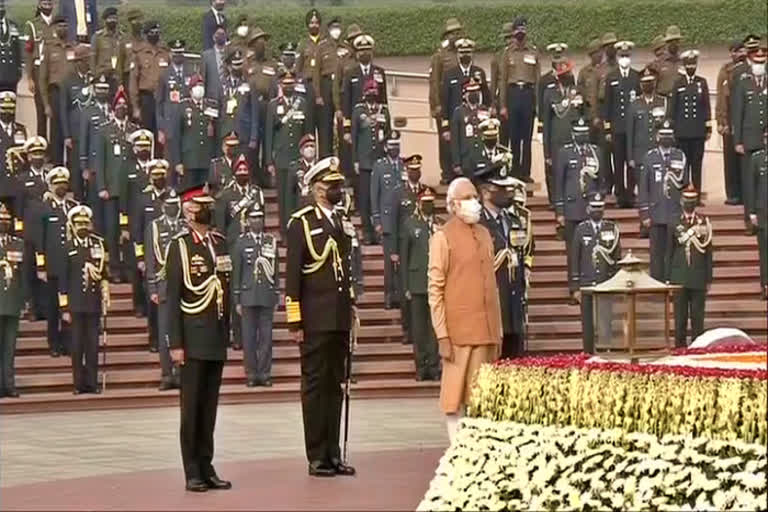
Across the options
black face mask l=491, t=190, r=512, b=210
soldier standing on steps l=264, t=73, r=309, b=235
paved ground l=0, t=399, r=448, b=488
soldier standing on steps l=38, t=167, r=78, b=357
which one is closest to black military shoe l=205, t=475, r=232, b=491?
paved ground l=0, t=399, r=448, b=488

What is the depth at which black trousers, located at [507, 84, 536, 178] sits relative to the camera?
23.1 metres

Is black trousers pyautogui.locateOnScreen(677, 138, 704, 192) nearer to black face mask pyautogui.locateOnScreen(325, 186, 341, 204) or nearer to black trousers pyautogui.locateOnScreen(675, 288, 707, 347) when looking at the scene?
black trousers pyautogui.locateOnScreen(675, 288, 707, 347)

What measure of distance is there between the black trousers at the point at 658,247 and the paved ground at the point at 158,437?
10.3ft

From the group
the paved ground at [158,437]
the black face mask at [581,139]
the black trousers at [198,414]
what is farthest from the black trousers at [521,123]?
the black trousers at [198,414]

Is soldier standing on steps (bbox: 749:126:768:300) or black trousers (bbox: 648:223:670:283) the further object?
soldier standing on steps (bbox: 749:126:768:300)

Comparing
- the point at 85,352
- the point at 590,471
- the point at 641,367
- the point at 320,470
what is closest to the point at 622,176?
the point at 85,352

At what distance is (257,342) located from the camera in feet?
62.1

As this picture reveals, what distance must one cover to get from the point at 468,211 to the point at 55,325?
24.5ft

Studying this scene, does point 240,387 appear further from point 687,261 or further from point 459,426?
point 459,426

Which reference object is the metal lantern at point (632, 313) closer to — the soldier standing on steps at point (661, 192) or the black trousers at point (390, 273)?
the soldier standing on steps at point (661, 192)

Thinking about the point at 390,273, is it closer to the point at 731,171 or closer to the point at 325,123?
the point at 325,123

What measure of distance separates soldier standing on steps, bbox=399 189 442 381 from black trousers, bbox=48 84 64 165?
4.22m

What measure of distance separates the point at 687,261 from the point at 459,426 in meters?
8.59

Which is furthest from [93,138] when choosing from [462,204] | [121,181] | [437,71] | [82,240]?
[462,204]
